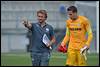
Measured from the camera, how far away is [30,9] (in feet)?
158

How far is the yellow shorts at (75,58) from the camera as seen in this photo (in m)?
13.0

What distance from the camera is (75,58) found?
1305 cm

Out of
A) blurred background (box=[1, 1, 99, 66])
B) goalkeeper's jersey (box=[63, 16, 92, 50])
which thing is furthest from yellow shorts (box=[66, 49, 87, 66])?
blurred background (box=[1, 1, 99, 66])

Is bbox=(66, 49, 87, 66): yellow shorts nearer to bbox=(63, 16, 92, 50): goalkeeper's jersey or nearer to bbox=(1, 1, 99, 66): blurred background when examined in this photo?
bbox=(63, 16, 92, 50): goalkeeper's jersey

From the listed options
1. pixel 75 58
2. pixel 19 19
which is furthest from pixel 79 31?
pixel 19 19

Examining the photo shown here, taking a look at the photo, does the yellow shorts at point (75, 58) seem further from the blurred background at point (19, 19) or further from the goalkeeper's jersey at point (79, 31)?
the blurred background at point (19, 19)

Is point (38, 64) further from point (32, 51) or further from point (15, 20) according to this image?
point (15, 20)

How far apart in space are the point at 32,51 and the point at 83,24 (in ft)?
4.46

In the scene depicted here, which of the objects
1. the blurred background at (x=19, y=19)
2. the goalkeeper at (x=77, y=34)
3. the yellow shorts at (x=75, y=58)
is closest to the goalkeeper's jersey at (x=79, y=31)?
the goalkeeper at (x=77, y=34)

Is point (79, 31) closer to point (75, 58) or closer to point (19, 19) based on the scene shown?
point (75, 58)

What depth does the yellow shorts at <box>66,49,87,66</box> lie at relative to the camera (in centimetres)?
1296

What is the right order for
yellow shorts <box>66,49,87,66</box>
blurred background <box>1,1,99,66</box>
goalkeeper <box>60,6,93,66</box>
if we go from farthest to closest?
blurred background <box>1,1,99,66</box>
yellow shorts <box>66,49,87,66</box>
goalkeeper <box>60,6,93,66</box>

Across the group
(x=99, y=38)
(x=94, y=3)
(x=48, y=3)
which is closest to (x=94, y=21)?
(x=94, y=3)

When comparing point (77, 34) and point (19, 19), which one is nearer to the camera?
point (77, 34)
